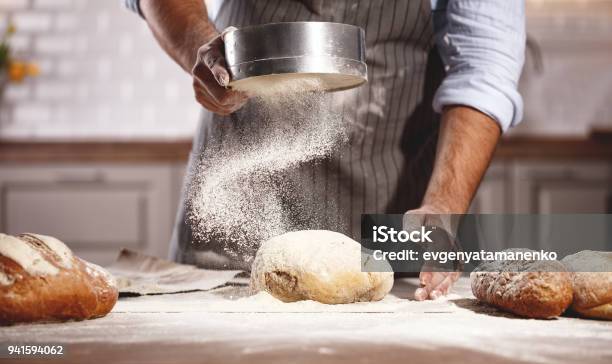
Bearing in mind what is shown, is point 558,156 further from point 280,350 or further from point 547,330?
point 280,350

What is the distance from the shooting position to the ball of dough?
2.64ft

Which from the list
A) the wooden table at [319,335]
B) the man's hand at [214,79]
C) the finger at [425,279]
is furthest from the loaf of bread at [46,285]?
the finger at [425,279]

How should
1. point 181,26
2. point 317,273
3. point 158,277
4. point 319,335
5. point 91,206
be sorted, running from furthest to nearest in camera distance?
point 91,206 < point 181,26 < point 158,277 < point 317,273 < point 319,335

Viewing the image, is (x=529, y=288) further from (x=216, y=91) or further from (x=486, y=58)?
(x=486, y=58)

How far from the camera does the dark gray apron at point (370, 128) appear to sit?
1.17 m

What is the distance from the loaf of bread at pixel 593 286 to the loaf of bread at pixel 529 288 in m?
0.01

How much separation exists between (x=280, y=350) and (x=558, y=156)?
2.10 metres

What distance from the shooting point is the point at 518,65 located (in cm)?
116

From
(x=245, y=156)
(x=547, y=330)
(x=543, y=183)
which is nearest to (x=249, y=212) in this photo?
(x=245, y=156)

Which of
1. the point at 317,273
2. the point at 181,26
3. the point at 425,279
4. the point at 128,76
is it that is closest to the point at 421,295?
the point at 425,279

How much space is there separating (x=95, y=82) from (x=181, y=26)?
2.02m

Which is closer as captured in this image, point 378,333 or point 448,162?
point 378,333

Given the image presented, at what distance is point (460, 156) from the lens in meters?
1.10

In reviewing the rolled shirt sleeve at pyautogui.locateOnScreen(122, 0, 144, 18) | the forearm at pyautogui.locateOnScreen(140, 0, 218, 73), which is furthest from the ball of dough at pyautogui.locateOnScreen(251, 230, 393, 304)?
the rolled shirt sleeve at pyautogui.locateOnScreen(122, 0, 144, 18)
